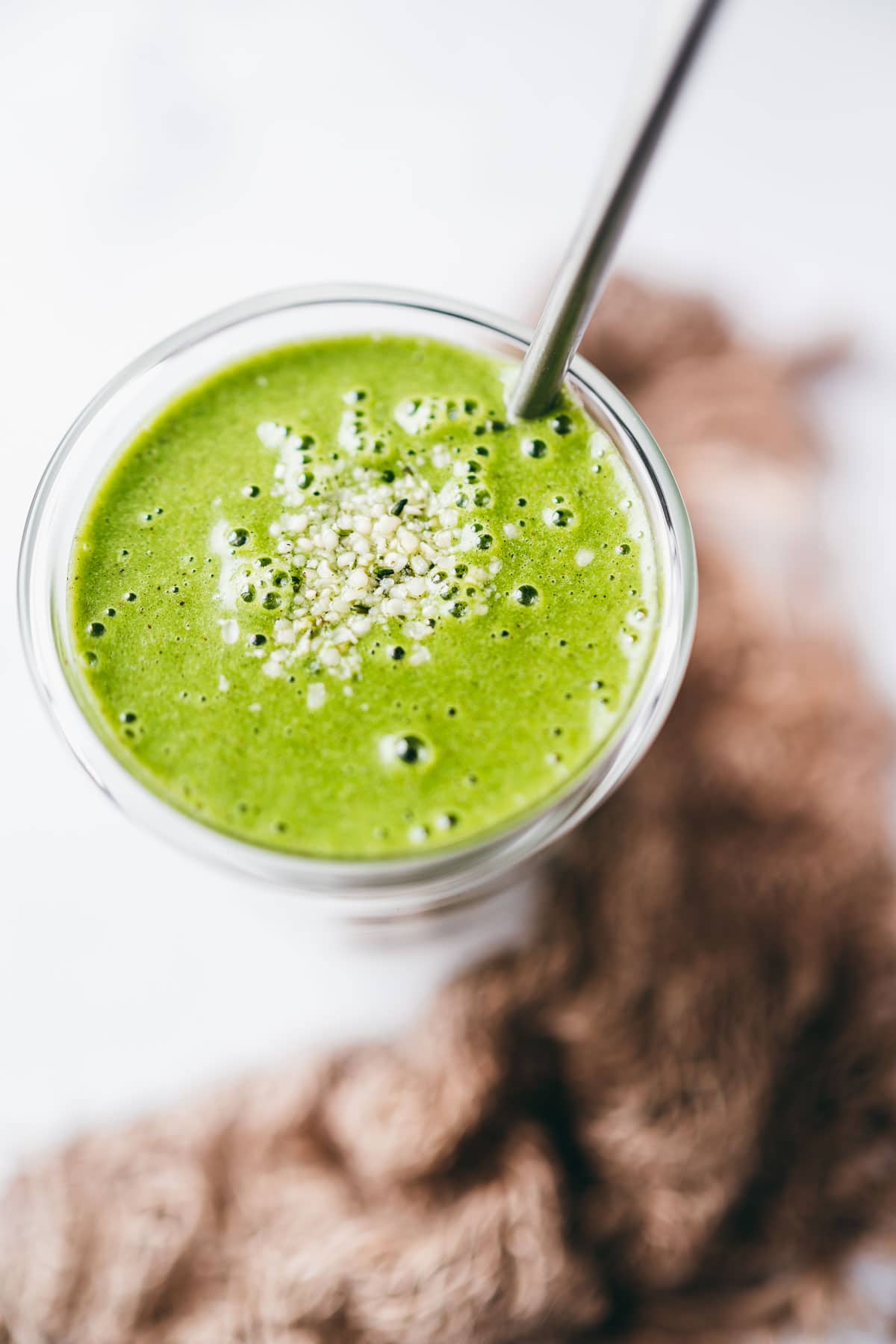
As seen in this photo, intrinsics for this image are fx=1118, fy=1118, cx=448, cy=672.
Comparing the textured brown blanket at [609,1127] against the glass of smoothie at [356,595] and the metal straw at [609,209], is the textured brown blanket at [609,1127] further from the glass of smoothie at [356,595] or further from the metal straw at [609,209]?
the metal straw at [609,209]

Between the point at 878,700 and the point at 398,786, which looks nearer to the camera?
the point at 398,786

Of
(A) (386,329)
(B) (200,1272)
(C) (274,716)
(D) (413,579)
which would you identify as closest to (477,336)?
(A) (386,329)

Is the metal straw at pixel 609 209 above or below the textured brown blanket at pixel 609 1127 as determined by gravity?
above

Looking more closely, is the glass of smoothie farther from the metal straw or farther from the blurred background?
the blurred background

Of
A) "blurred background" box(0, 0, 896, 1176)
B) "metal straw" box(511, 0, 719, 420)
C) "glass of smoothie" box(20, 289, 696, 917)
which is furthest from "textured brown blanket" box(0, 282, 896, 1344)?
"metal straw" box(511, 0, 719, 420)

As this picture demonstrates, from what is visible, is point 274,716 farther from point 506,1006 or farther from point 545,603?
point 506,1006

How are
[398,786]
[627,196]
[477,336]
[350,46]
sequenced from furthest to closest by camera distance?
[350,46], [477,336], [398,786], [627,196]

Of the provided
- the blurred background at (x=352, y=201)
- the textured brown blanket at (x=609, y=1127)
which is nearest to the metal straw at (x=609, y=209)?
the textured brown blanket at (x=609, y=1127)
